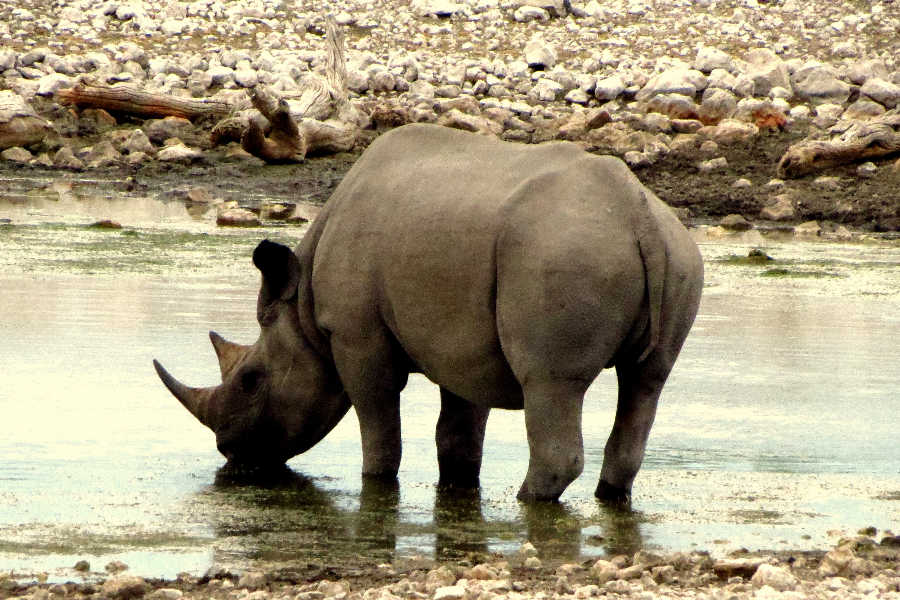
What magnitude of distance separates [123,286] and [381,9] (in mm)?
22030

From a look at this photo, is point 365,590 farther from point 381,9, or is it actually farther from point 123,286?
point 381,9

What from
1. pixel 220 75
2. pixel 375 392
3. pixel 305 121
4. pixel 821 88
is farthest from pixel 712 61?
pixel 375 392

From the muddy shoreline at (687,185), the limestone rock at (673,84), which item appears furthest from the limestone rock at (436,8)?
the muddy shoreline at (687,185)

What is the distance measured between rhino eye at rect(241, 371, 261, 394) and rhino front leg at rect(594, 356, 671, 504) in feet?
5.87

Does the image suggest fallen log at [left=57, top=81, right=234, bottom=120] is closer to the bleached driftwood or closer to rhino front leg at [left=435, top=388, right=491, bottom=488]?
the bleached driftwood

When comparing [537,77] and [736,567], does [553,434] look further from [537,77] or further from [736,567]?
[537,77]

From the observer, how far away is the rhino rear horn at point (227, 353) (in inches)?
325

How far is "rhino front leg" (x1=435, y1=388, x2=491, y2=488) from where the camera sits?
777 cm

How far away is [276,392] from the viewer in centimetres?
803

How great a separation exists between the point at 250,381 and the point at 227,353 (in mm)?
290

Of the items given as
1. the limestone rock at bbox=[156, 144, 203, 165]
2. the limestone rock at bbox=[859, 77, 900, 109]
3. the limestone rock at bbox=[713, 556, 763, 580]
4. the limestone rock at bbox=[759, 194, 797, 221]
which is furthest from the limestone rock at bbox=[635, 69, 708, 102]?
the limestone rock at bbox=[713, 556, 763, 580]

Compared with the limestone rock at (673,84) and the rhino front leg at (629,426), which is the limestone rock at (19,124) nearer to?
the limestone rock at (673,84)

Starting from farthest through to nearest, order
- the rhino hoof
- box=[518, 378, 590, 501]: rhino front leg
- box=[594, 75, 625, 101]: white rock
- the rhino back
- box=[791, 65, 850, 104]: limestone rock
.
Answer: box=[791, 65, 850, 104]: limestone rock, box=[594, 75, 625, 101]: white rock, the rhino hoof, box=[518, 378, 590, 501]: rhino front leg, the rhino back

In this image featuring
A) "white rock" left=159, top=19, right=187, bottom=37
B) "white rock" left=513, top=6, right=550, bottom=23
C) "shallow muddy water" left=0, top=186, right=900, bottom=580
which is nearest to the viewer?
"shallow muddy water" left=0, top=186, right=900, bottom=580
